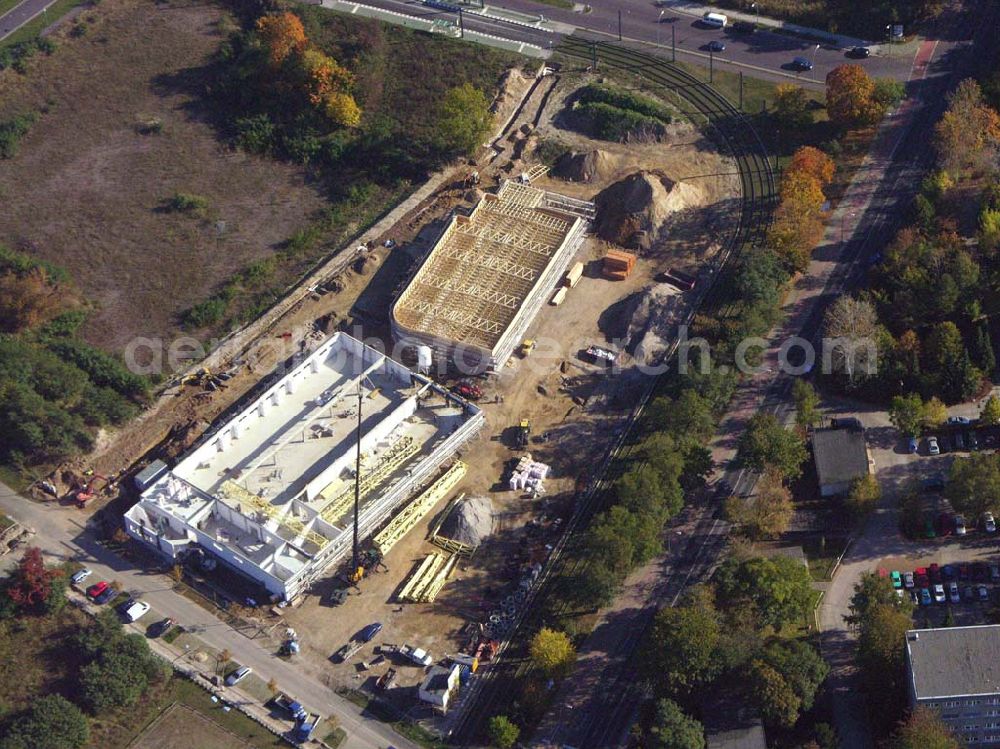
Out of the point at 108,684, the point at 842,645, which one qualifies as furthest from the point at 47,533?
the point at 842,645

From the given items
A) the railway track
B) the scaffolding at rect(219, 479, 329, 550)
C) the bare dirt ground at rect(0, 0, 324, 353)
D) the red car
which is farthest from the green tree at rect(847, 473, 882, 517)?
the bare dirt ground at rect(0, 0, 324, 353)

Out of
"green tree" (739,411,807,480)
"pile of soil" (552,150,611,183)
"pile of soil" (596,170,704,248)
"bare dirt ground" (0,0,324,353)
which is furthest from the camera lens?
"pile of soil" (552,150,611,183)

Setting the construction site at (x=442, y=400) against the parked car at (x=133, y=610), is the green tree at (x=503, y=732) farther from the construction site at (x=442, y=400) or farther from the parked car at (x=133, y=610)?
the parked car at (x=133, y=610)

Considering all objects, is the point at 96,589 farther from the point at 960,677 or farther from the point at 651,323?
the point at 960,677

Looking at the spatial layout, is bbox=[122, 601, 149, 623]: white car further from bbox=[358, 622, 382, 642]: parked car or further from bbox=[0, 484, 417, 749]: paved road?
bbox=[358, 622, 382, 642]: parked car

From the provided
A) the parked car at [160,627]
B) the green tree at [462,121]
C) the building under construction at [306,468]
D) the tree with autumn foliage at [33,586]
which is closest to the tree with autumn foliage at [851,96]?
the green tree at [462,121]

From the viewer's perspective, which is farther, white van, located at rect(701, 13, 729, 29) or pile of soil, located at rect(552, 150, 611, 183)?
white van, located at rect(701, 13, 729, 29)

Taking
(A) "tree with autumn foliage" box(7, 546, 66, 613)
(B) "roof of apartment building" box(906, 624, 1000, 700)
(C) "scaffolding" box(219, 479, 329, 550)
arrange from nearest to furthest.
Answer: (B) "roof of apartment building" box(906, 624, 1000, 700)
(A) "tree with autumn foliage" box(7, 546, 66, 613)
(C) "scaffolding" box(219, 479, 329, 550)
